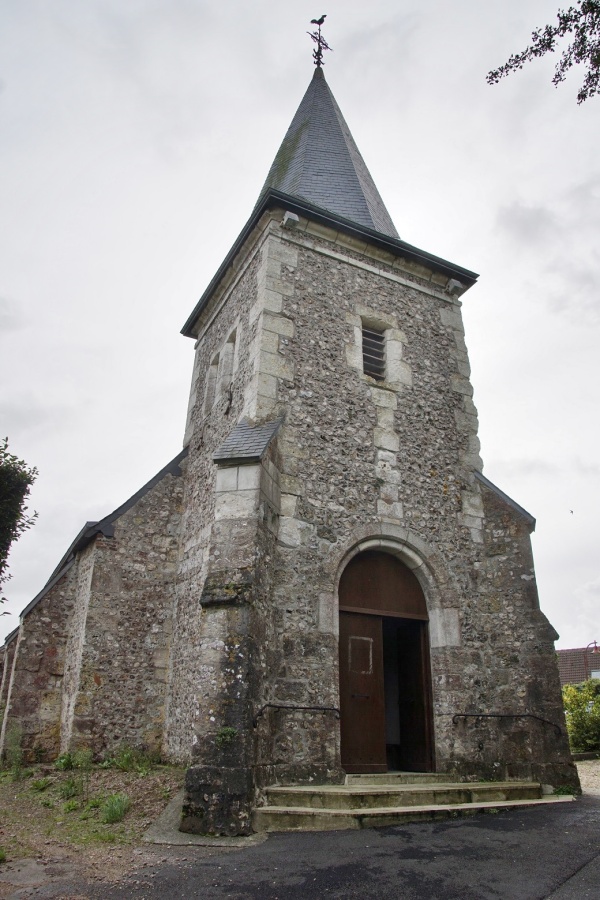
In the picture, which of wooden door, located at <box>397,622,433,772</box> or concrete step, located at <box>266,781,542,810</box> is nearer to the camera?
concrete step, located at <box>266,781,542,810</box>

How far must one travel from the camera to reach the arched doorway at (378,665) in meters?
7.95

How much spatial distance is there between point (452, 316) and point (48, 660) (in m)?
8.92

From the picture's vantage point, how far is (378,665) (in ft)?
27.3

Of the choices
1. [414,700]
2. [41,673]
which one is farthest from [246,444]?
[41,673]

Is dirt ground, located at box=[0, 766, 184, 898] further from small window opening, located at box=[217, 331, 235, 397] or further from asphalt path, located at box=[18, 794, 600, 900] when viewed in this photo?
small window opening, located at box=[217, 331, 235, 397]

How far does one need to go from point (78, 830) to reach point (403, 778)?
368 cm

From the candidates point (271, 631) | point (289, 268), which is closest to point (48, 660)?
point (271, 631)

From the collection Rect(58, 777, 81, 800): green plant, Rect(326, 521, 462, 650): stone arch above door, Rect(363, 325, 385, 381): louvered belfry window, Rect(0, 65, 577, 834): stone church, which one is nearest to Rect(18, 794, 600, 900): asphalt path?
Rect(0, 65, 577, 834): stone church

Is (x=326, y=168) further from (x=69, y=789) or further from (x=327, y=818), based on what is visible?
(x=69, y=789)

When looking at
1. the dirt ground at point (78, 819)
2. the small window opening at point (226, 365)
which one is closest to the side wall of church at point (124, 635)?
the dirt ground at point (78, 819)

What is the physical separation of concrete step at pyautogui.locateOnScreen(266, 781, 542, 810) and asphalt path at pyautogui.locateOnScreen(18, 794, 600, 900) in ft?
1.59

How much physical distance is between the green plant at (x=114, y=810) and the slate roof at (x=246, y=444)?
3661 mm

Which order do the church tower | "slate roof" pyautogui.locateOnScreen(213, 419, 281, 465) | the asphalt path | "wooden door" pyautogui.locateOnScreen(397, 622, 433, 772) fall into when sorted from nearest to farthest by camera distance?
1. the asphalt path
2. the church tower
3. "slate roof" pyautogui.locateOnScreen(213, 419, 281, 465)
4. "wooden door" pyautogui.locateOnScreen(397, 622, 433, 772)

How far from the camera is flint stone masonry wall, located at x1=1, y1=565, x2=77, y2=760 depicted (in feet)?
30.3
